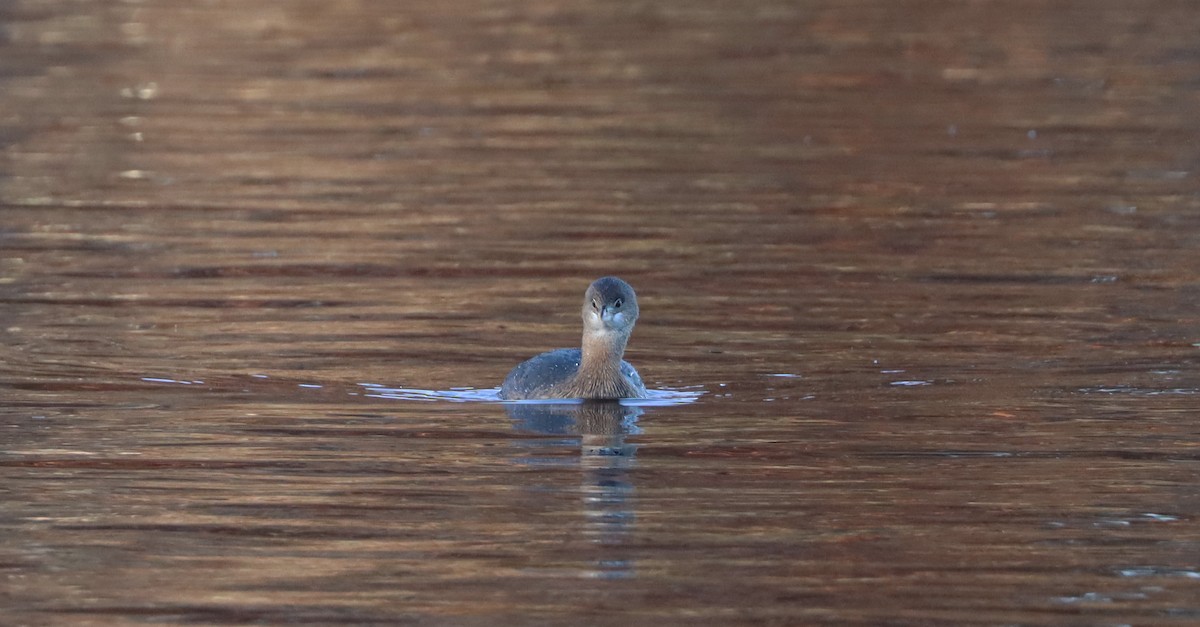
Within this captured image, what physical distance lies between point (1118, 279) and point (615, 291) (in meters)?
4.96

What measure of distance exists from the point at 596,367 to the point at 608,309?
33 cm

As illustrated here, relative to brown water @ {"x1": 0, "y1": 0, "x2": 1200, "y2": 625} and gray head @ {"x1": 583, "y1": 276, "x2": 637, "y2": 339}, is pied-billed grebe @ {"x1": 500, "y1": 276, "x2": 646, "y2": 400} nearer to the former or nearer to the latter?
gray head @ {"x1": 583, "y1": 276, "x2": 637, "y2": 339}

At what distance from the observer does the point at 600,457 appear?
1120cm

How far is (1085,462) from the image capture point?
1105 cm

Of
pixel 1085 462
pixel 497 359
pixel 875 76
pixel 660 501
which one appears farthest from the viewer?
pixel 875 76

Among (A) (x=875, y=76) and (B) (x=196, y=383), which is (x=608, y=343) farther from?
(A) (x=875, y=76)

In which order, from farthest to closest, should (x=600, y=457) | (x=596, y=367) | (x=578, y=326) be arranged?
(x=578, y=326) → (x=596, y=367) → (x=600, y=457)

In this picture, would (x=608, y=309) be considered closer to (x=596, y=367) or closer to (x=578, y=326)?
(x=596, y=367)

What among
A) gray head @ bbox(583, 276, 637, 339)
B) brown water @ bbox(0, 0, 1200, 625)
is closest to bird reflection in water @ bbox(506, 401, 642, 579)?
brown water @ bbox(0, 0, 1200, 625)

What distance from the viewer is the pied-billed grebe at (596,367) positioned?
504 inches

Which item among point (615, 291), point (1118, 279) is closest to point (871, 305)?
point (1118, 279)

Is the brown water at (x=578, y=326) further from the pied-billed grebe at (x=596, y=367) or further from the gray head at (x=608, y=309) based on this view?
the gray head at (x=608, y=309)

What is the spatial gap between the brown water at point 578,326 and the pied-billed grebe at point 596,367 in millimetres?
204

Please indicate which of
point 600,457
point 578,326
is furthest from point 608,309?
point 578,326
